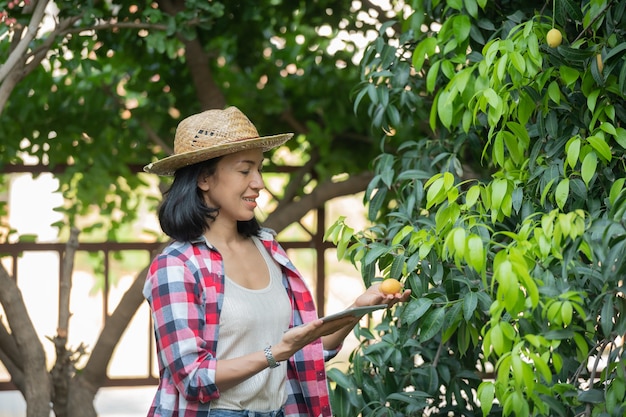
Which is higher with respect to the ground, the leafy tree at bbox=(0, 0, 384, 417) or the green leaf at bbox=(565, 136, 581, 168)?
the leafy tree at bbox=(0, 0, 384, 417)

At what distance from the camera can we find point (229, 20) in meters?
4.13

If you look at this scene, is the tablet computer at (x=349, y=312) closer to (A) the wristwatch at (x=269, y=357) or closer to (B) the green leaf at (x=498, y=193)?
(A) the wristwatch at (x=269, y=357)

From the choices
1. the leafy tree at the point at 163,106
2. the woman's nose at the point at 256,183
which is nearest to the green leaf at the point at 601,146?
the woman's nose at the point at 256,183

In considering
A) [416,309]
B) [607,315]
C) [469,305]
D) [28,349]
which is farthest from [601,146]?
[28,349]

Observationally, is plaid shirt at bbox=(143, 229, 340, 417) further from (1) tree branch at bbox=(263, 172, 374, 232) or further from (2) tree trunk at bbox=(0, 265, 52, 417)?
(1) tree branch at bbox=(263, 172, 374, 232)

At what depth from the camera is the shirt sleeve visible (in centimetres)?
217

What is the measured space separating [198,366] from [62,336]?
1.63m

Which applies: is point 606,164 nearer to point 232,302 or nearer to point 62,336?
point 232,302

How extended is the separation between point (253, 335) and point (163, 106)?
7.57ft

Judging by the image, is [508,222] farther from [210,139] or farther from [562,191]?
[210,139]

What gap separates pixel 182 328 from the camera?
2.19m

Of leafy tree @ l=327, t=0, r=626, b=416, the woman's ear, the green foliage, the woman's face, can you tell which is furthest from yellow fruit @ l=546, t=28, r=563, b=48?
the green foliage

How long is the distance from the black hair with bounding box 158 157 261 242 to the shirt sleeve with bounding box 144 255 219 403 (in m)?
0.10

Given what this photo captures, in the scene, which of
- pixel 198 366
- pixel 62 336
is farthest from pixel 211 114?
pixel 62 336
